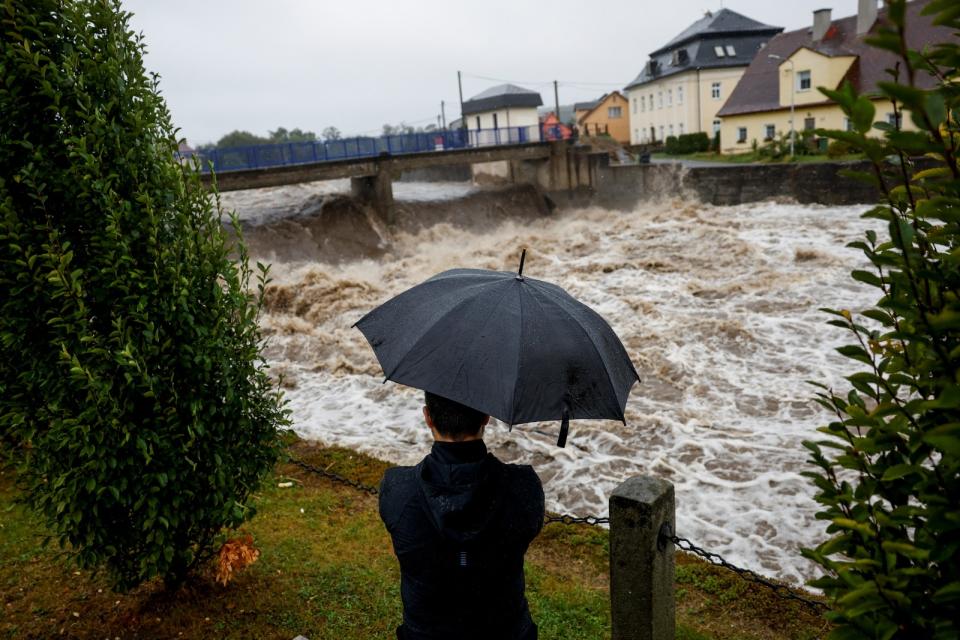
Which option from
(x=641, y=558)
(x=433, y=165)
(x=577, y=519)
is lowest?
(x=577, y=519)

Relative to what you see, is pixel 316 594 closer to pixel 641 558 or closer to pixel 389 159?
pixel 641 558

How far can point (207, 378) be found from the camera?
450cm

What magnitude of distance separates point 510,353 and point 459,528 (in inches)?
35.1

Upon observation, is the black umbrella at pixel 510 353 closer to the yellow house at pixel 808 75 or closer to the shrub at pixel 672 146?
the yellow house at pixel 808 75

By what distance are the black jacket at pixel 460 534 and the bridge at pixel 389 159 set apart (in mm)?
25341

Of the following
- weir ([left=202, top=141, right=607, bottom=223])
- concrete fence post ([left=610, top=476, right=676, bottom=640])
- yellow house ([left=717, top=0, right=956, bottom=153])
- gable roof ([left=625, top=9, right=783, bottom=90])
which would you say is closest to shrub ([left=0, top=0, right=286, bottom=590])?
concrete fence post ([left=610, top=476, right=676, bottom=640])

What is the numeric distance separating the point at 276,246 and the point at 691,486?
24529 millimetres

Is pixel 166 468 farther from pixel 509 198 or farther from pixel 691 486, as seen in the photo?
pixel 509 198

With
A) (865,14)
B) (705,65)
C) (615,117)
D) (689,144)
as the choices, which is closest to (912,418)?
(865,14)

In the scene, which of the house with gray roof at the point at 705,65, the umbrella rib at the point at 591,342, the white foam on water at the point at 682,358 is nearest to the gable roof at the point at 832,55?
the house with gray roof at the point at 705,65

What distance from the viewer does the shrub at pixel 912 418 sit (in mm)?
1592

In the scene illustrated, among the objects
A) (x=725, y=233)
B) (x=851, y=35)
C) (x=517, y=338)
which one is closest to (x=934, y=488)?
(x=517, y=338)

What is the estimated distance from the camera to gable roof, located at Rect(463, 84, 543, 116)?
62.8 metres

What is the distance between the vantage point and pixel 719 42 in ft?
179
